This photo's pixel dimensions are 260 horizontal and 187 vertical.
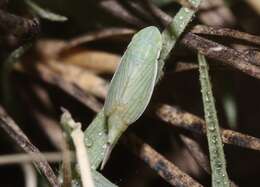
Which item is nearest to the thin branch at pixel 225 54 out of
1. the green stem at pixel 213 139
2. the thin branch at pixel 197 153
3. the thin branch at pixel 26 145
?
the green stem at pixel 213 139

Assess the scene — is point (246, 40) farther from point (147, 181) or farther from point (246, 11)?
point (147, 181)

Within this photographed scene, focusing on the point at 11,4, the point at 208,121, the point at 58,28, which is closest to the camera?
the point at 208,121

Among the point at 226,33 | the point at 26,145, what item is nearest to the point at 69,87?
the point at 26,145

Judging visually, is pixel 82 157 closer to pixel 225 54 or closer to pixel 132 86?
pixel 132 86

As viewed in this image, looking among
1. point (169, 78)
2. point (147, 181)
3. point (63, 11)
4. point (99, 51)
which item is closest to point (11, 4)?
point (63, 11)

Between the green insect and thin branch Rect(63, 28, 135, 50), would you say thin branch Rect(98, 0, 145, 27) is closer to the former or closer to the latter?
thin branch Rect(63, 28, 135, 50)
